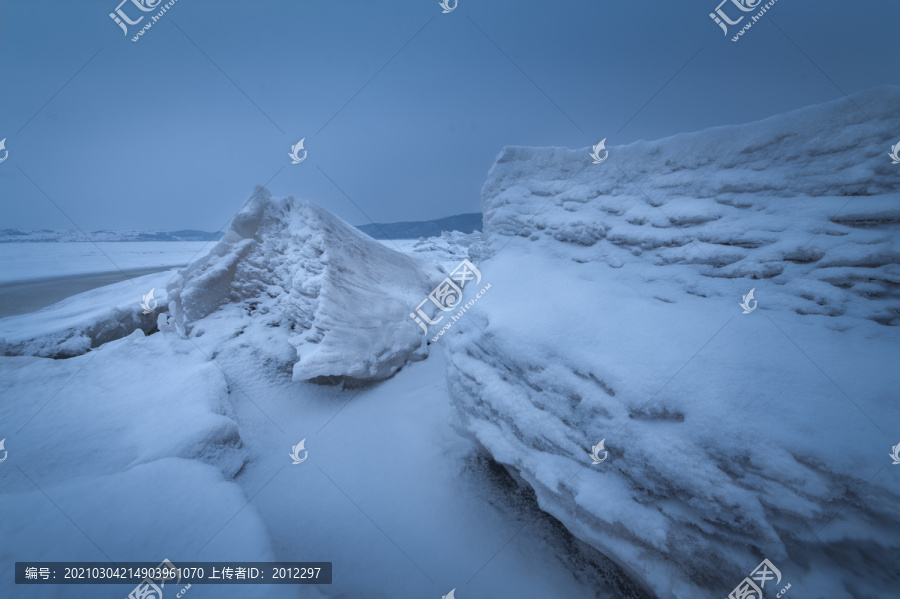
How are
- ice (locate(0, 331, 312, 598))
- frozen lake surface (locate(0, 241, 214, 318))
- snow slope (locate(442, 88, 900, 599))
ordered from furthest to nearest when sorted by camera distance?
frozen lake surface (locate(0, 241, 214, 318)) → ice (locate(0, 331, 312, 598)) → snow slope (locate(442, 88, 900, 599))

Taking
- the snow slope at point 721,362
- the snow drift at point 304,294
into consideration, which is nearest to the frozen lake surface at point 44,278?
the snow drift at point 304,294

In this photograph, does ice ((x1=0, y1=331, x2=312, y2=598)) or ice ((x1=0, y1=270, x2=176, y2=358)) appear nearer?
ice ((x1=0, y1=331, x2=312, y2=598))

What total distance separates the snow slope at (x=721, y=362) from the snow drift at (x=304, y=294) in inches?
69.9

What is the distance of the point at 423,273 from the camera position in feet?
19.6

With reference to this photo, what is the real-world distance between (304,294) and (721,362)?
4615mm

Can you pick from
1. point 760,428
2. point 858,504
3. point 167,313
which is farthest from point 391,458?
point 167,313

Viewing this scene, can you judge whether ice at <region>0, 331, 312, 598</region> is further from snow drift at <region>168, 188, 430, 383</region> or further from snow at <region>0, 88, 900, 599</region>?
snow drift at <region>168, 188, 430, 383</region>

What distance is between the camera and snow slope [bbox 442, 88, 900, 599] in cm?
131

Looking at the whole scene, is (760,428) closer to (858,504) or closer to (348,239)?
(858,504)

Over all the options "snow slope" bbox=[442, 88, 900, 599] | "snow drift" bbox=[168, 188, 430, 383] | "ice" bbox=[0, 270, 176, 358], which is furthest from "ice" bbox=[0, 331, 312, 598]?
"snow slope" bbox=[442, 88, 900, 599]

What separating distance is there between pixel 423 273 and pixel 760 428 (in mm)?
5146

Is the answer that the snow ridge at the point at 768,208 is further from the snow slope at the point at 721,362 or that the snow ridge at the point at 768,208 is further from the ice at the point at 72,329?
the ice at the point at 72,329

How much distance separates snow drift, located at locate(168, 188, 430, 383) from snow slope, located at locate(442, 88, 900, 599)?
1775 millimetres

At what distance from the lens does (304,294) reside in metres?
4.32
